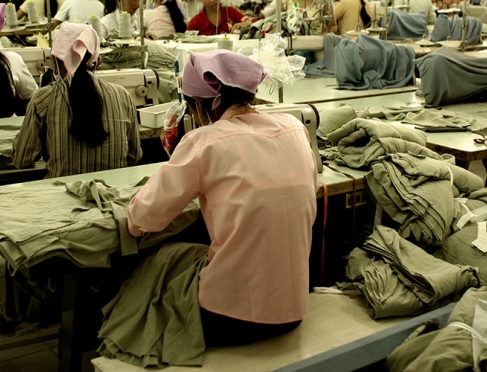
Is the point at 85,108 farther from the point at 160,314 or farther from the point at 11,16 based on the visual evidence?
the point at 11,16

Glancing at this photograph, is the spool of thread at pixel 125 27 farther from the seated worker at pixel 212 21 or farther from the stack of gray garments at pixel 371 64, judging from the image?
the seated worker at pixel 212 21

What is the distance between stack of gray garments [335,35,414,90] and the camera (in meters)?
4.27

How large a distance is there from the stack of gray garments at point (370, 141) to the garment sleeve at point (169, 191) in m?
1.01

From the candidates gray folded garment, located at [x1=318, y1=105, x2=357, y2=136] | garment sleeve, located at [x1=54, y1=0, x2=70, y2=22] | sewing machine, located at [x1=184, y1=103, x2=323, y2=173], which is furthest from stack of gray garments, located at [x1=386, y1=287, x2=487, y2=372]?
garment sleeve, located at [x1=54, y1=0, x2=70, y2=22]

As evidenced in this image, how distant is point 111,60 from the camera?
3898 millimetres

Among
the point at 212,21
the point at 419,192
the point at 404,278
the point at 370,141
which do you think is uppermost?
the point at 212,21

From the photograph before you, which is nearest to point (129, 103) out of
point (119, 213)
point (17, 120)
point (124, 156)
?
point (124, 156)

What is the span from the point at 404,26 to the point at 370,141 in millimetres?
4757

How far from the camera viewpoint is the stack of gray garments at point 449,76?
370cm

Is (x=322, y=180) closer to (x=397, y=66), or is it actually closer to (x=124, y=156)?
(x=124, y=156)

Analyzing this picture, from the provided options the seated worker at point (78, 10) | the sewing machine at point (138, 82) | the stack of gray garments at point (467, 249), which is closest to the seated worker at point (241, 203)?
the stack of gray garments at point (467, 249)

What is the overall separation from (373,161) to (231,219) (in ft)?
3.21

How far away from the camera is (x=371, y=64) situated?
438cm

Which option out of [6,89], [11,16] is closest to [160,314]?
[6,89]
